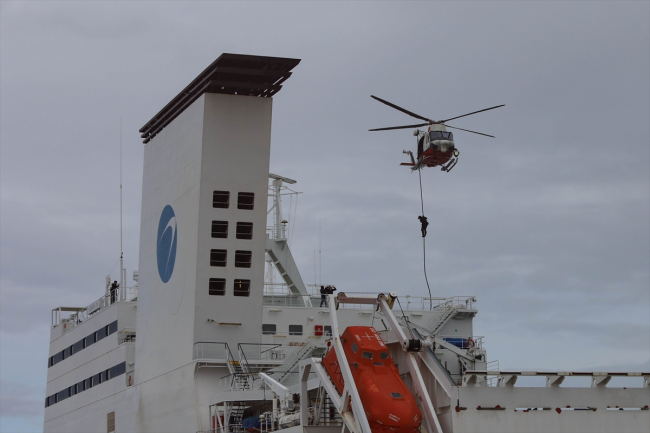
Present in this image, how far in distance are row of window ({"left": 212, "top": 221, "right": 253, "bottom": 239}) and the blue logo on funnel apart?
2973mm

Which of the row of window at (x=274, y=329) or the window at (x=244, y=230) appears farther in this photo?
the row of window at (x=274, y=329)

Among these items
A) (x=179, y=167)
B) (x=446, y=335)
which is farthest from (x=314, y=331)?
(x=179, y=167)

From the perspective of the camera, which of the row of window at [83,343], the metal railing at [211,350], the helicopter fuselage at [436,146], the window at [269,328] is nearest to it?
the helicopter fuselage at [436,146]

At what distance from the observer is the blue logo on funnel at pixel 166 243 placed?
45688mm

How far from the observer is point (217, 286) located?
1709 inches

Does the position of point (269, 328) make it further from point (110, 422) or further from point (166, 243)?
point (110, 422)

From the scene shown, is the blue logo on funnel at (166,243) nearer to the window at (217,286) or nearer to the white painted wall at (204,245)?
the white painted wall at (204,245)

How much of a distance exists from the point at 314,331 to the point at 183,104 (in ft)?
52.0

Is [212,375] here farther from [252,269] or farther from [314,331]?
[314,331]

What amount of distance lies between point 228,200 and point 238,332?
6579 mm

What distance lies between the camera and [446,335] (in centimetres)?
5688

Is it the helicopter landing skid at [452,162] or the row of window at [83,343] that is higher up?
the helicopter landing skid at [452,162]

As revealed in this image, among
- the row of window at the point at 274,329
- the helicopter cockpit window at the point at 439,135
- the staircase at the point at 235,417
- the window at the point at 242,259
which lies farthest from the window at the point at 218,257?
the helicopter cockpit window at the point at 439,135

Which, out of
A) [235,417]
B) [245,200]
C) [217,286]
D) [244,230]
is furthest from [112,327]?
[235,417]
